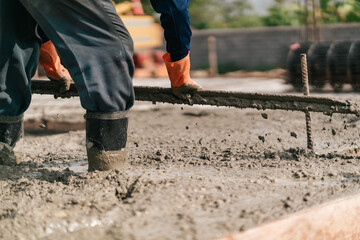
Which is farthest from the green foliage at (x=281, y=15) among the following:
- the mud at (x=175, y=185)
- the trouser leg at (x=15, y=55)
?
the trouser leg at (x=15, y=55)

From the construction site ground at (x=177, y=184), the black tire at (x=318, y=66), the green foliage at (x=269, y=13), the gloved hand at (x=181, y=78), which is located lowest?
the green foliage at (x=269, y=13)

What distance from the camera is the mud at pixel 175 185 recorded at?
173 cm

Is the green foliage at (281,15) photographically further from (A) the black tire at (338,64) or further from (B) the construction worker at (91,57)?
(B) the construction worker at (91,57)

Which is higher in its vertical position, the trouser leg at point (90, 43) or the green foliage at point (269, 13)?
the trouser leg at point (90, 43)

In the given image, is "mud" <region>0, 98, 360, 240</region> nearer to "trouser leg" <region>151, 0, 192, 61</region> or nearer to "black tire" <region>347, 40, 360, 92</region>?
"trouser leg" <region>151, 0, 192, 61</region>

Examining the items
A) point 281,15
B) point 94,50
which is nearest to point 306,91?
→ point 94,50

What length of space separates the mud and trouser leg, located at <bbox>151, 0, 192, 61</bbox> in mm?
563

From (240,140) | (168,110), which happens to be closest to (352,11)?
(168,110)

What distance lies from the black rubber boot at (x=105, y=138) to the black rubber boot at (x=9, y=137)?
0.50 meters

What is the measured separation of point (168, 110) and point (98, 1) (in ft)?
10.1

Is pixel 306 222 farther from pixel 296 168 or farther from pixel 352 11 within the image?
pixel 352 11

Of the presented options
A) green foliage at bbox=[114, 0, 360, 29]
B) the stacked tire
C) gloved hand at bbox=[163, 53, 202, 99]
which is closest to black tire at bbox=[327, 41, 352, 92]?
the stacked tire

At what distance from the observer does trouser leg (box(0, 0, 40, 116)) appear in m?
2.50

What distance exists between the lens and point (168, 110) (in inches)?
207
